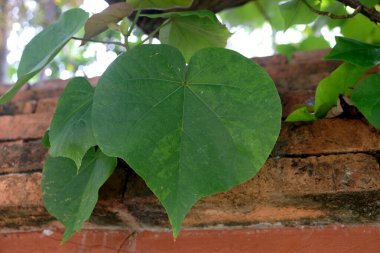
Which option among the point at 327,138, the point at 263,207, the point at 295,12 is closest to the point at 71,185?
the point at 263,207

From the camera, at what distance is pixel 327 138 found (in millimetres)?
910

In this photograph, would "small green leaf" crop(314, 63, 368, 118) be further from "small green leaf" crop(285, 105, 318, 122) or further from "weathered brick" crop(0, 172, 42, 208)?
"weathered brick" crop(0, 172, 42, 208)

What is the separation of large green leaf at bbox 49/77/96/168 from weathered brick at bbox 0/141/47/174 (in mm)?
239

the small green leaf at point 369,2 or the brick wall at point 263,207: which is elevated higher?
the small green leaf at point 369,2

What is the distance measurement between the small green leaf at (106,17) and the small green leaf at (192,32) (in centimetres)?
11

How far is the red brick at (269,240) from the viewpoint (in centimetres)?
89

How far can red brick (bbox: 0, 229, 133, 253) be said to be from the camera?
1015mm

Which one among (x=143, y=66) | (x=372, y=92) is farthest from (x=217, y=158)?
(x=372, y=92)

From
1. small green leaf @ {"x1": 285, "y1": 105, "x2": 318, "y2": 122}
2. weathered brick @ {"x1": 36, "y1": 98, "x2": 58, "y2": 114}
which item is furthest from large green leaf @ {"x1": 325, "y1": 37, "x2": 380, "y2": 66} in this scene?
weathered brick @ {"x1": 36, "y1": 98, "x2": 58, "y2": 114}

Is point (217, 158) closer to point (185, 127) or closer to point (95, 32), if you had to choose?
point (185, 127)

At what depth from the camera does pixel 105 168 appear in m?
0.85

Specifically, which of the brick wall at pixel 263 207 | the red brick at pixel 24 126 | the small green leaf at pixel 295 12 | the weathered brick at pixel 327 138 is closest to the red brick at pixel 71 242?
the brick wall at pixel 263 207

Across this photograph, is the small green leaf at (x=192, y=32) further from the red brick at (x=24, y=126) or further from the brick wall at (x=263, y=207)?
the red brick at (x=24, y=126)

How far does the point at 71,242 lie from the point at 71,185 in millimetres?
184
